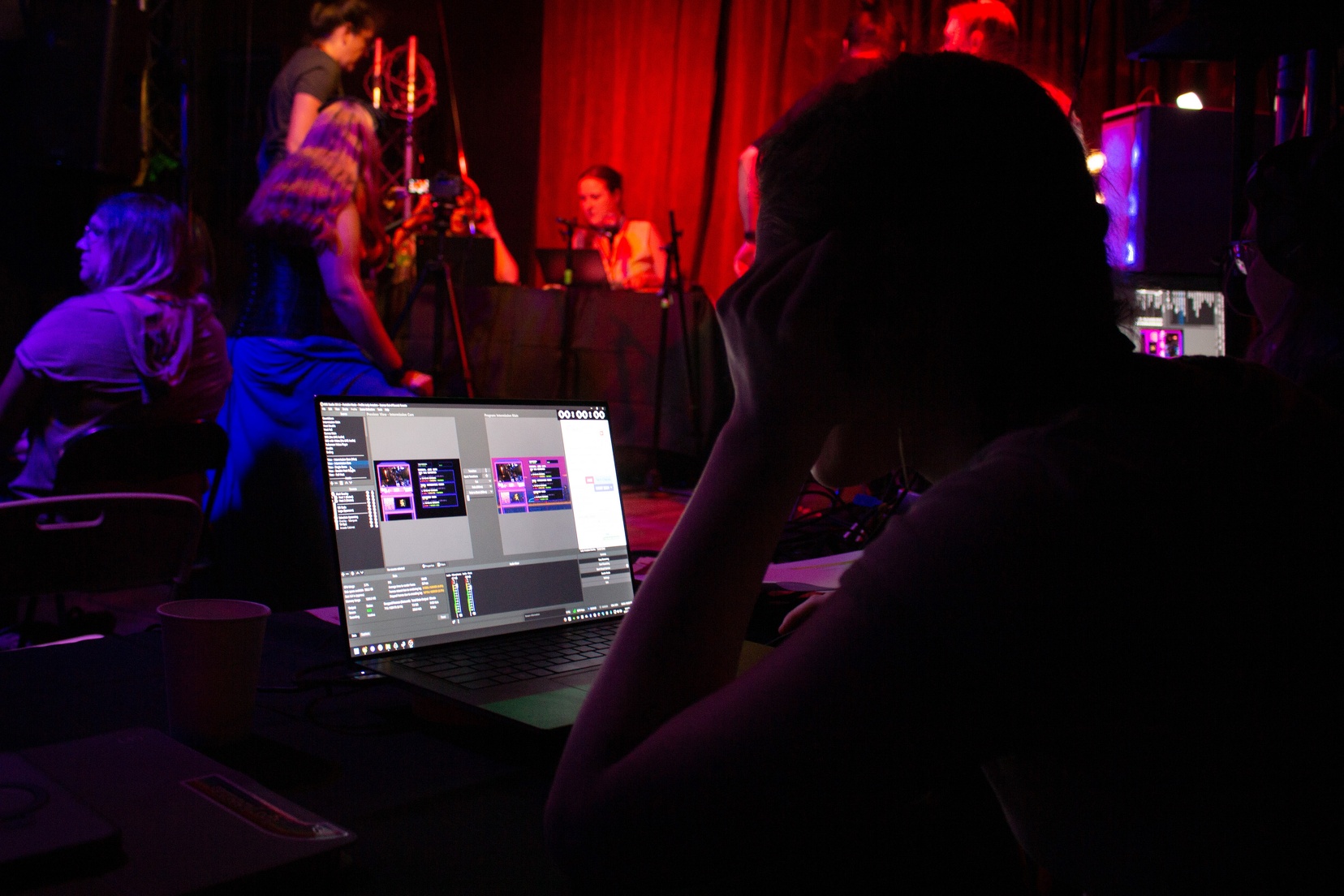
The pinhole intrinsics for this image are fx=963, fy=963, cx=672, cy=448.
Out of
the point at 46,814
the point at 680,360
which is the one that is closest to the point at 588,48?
the point at 680,360

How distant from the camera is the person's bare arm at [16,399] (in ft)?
7.73

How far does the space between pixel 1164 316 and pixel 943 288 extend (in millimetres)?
1894

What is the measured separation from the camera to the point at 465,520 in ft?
3.24

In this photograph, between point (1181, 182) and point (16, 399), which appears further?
point (16, 399)

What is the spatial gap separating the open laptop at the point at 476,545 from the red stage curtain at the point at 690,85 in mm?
5679

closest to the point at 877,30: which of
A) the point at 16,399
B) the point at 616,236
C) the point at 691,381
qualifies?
the point at 16,399

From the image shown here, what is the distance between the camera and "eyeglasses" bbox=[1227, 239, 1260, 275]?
5.11 feet

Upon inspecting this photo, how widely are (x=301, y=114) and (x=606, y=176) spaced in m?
1.69

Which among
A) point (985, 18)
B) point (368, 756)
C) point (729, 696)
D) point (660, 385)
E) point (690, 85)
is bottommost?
point (368, 756)

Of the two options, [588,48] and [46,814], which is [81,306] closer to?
[46,814]

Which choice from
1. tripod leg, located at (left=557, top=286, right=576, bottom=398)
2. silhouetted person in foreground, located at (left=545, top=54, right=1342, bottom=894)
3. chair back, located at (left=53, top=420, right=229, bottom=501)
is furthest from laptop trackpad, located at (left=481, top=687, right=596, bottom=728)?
tripod leg, located at (left=557, top=286, right=576, bottom=398)

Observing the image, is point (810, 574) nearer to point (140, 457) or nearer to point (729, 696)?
point (729, 696)

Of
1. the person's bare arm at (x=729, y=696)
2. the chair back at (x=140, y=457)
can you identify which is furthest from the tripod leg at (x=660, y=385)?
the person's bare arm at (x=729, y=696)

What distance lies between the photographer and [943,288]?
548 mm
